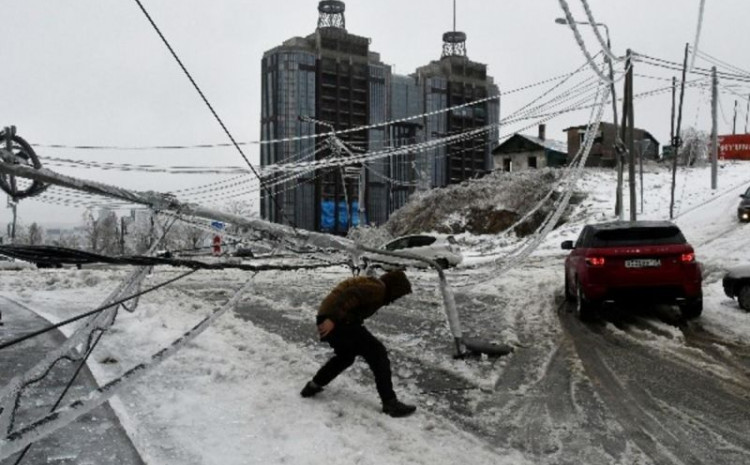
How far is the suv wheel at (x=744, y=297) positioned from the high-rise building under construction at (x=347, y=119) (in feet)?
153

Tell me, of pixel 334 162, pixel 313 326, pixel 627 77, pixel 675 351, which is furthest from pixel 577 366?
pixel 334 162

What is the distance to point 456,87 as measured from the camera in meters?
85.2

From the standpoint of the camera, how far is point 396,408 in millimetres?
5414

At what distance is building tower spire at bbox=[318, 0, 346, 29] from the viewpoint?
265 ft

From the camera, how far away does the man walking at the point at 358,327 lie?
215 inches

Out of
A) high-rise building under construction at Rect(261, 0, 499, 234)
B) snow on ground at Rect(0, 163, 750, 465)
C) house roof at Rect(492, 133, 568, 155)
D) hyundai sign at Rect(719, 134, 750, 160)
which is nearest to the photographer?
snow on ground at Rect(0, 163, 750, 465)

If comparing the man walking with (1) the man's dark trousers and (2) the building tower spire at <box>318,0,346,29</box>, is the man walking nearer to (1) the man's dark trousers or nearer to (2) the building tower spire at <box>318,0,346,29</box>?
(1) the man's dark trousers

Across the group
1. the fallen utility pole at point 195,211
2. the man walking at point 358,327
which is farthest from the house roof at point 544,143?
the man walking at point 358,327

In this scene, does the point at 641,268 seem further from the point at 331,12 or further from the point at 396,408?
the point at 331,12

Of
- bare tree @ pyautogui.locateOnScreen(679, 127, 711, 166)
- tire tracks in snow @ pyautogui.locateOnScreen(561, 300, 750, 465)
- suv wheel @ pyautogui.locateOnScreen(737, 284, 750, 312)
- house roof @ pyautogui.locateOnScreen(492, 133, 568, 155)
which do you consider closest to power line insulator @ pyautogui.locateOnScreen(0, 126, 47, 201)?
tire tracks in snow @ pyautogui.locateOnScreen(561, 300, 750, 465)

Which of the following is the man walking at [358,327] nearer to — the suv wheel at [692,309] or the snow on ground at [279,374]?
the snow on ground at [279,374]

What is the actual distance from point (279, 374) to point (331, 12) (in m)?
79.9

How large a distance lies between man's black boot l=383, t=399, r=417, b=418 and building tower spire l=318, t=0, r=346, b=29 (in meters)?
80.6

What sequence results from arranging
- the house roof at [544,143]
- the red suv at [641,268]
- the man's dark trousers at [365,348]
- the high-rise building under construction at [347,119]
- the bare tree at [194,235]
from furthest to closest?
1. the high-rise building under construction at [347,119]
2. the house roof at [544,143]
3. the red suv at [641,268]
4. the bare tree at [194,235]
5. the man's dark trousers at [365,348]
